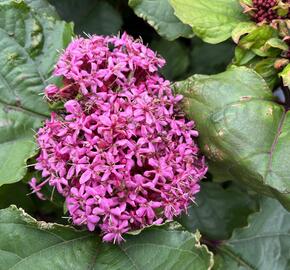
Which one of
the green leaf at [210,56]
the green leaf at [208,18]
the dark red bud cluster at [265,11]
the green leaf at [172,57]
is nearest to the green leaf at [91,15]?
the green leaf at [172,57]

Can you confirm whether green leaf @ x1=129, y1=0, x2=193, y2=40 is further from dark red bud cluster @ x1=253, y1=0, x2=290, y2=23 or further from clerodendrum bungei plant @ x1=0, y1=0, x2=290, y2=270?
dark red bud cluster @ x1=253, y1=0, x2=290, y2=23

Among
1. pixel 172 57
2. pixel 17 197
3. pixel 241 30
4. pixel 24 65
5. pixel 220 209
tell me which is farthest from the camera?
pixel 172 57

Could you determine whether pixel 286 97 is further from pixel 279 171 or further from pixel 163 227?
pixel 163 227

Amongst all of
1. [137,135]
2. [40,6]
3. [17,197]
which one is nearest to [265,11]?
[137,135]

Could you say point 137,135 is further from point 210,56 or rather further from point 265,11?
point 210,56

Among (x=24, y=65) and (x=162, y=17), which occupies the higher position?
(x=162, y=17)

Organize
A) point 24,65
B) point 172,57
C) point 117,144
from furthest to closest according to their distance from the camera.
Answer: point 172,57
point 24,65
point 117,144
